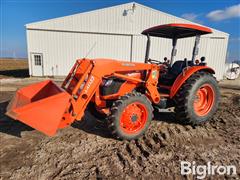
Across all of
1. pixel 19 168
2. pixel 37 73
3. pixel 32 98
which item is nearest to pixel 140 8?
pixel 37 73

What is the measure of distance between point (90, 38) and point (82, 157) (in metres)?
12.1

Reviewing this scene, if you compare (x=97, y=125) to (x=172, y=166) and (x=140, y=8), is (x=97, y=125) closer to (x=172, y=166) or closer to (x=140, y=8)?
(x=172, y=166)

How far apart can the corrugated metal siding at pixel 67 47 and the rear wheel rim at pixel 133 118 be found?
35.2 ft

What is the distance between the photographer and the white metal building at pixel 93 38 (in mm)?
13789

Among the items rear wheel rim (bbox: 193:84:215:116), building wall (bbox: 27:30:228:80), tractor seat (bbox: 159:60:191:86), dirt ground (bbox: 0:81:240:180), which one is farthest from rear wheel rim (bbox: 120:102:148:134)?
building wall (bbox: 27:30:228:80)

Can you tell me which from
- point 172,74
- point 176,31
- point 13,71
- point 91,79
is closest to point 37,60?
point 13,71

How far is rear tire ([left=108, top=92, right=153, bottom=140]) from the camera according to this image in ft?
11.6

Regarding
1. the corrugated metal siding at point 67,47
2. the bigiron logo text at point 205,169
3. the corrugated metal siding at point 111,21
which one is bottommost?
the bigiron logo text at point 205,169

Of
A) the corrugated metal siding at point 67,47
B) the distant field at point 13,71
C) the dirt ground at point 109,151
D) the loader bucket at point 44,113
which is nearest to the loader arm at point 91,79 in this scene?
the loader bucket at point 44,113

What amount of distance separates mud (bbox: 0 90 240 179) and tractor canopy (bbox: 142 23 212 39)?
85.5 inches

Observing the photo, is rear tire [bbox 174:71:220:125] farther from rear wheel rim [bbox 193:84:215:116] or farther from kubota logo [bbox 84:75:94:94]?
kubota logo [bbox 84:75:94:94]

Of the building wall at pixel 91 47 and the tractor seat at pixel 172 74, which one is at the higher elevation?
the building wall at pixel 91 47

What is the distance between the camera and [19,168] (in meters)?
2.90

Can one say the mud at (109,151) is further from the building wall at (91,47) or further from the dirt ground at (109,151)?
the building wall at (91,47)
